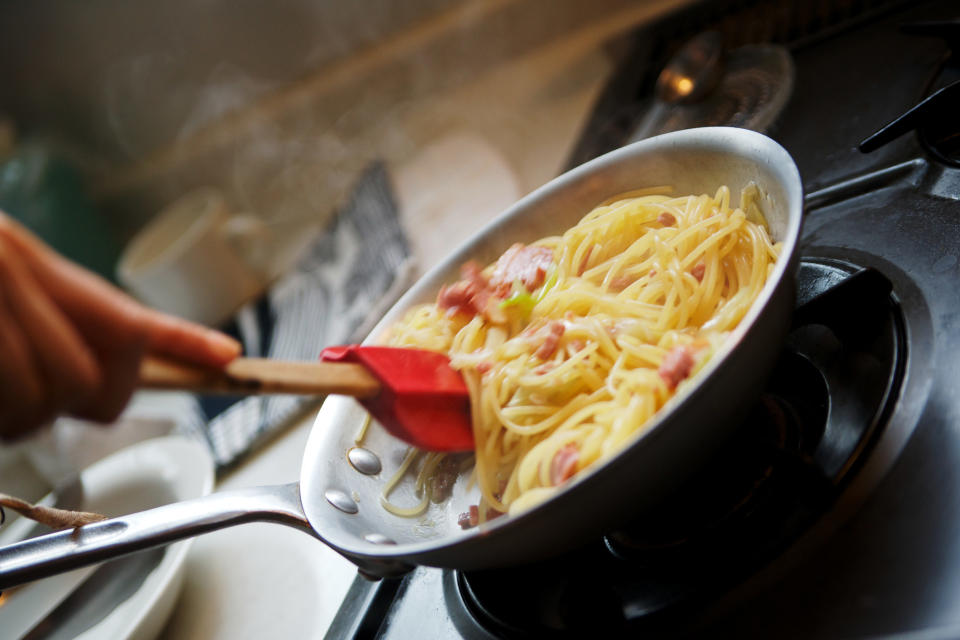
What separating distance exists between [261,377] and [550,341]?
0.33m

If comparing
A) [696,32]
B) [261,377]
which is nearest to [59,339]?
[261,377]

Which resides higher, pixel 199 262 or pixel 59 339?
pixel 59 339

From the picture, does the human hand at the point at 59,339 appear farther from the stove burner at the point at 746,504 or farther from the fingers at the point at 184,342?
the stove burner at the point at 746,504

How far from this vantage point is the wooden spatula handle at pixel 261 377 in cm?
51

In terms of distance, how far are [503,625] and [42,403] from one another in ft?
1.40

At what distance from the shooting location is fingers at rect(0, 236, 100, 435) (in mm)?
424

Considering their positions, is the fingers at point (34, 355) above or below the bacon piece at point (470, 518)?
above

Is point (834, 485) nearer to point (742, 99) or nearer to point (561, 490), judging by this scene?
Result: point (561, 490)

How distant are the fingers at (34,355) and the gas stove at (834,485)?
1.37 ft

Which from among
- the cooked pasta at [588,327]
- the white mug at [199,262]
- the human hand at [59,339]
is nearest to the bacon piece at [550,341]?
the cooked pasta at [588,327]

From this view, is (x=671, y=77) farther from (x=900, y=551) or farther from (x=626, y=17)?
(x=900, y=551)

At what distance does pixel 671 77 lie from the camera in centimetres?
127

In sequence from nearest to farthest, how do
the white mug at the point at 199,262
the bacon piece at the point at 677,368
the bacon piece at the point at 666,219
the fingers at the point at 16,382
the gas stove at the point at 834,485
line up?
the fingers at the point at 16,382 → the gas stove at the point at 834,485 → the bacon piece at the point at 677,368 → the bacon piece at the point at 666,219 → the white mug at the point at 199,262

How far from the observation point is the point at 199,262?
5.79ft
